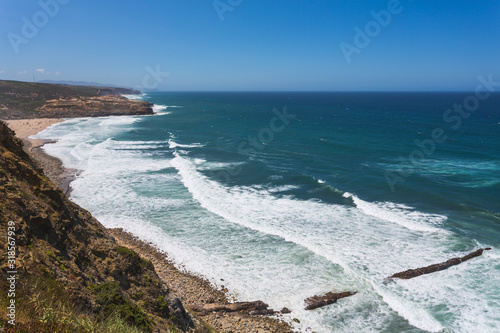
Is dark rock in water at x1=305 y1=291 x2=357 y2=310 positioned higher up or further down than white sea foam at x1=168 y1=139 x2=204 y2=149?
further down

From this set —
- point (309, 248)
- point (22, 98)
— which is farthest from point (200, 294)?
point (22, 98)

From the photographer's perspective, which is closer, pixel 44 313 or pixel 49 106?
pixel 44 313

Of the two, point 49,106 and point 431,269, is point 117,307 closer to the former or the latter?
point 431,269

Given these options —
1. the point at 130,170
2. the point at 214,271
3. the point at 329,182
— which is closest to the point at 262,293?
the point at 214,271

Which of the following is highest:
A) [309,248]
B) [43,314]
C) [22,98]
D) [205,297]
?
[22,98]

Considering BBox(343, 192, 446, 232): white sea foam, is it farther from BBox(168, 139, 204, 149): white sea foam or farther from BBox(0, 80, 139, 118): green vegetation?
BBox(0, 80, 139, 118): green vegetation

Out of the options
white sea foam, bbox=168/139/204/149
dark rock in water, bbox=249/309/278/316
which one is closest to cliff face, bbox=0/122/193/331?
dark rock in water, bbox=249/309/278/316
